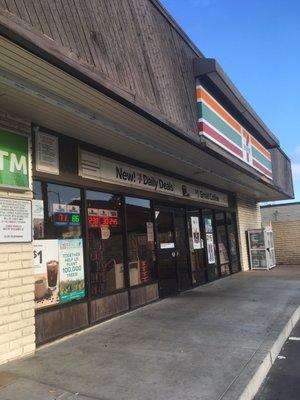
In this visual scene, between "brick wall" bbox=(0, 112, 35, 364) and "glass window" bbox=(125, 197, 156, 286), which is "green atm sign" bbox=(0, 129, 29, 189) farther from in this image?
"glass window" bbox=(125, 197, 156, 286)

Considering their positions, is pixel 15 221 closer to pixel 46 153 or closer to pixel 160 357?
pixel 46 153

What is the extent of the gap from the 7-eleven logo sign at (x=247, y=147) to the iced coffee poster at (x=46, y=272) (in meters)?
7.27

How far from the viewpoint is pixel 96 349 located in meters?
6.55

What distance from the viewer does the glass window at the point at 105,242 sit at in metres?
8.57

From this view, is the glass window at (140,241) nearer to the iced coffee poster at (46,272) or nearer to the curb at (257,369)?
the iced coffee poster at (46,272)

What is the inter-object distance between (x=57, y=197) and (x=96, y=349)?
2620 millimetres

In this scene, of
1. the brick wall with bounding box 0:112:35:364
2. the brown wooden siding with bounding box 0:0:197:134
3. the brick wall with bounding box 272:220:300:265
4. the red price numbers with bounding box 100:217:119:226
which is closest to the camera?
the brown wooden siding with bounding box 0:0:197:134

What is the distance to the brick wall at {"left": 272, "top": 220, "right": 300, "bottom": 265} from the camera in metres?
22.2

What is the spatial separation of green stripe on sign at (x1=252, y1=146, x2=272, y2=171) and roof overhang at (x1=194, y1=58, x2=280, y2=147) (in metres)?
0.71

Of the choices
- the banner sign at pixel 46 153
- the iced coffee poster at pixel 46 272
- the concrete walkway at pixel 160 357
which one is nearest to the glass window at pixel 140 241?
the concrete walkway at pixel 160 357

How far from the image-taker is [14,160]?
6.53 m

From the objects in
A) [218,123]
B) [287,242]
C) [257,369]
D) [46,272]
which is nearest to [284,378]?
[257,369]

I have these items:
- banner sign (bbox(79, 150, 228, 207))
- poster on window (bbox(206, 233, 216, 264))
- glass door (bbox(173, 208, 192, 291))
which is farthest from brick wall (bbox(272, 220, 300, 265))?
glass door (bbox(173, 208, 192, 291))

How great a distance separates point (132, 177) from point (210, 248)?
231 inches
